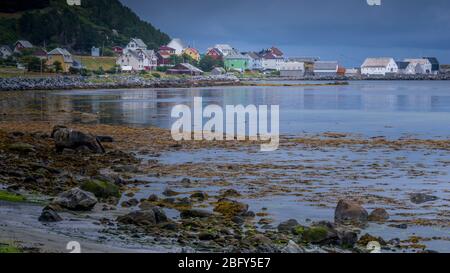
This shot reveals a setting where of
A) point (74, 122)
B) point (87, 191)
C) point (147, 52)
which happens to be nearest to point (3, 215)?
point (87, 191)

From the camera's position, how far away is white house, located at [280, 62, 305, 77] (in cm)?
15600

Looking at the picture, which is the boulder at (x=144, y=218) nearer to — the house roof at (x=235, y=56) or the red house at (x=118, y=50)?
the red house at (x=118, y=50)

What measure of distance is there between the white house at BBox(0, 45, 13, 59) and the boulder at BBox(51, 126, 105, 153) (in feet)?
238

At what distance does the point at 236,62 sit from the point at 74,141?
4961 inches

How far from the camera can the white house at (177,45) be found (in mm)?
126562

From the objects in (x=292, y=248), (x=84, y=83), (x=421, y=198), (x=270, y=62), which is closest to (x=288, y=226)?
(x=292, y=248)

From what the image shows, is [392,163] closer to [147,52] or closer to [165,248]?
[165,248]

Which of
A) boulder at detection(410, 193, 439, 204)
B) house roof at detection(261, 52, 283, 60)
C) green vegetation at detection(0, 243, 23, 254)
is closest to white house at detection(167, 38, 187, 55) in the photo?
house roof at detection(261, 52, 283, 60)

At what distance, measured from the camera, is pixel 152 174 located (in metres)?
17.2

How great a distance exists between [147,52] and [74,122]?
7706 cm

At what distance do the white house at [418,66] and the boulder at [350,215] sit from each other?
146311mm

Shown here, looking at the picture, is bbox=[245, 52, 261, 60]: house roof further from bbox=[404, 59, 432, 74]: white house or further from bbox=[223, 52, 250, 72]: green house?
bbox=[404, 59, 432, 74]: white house
